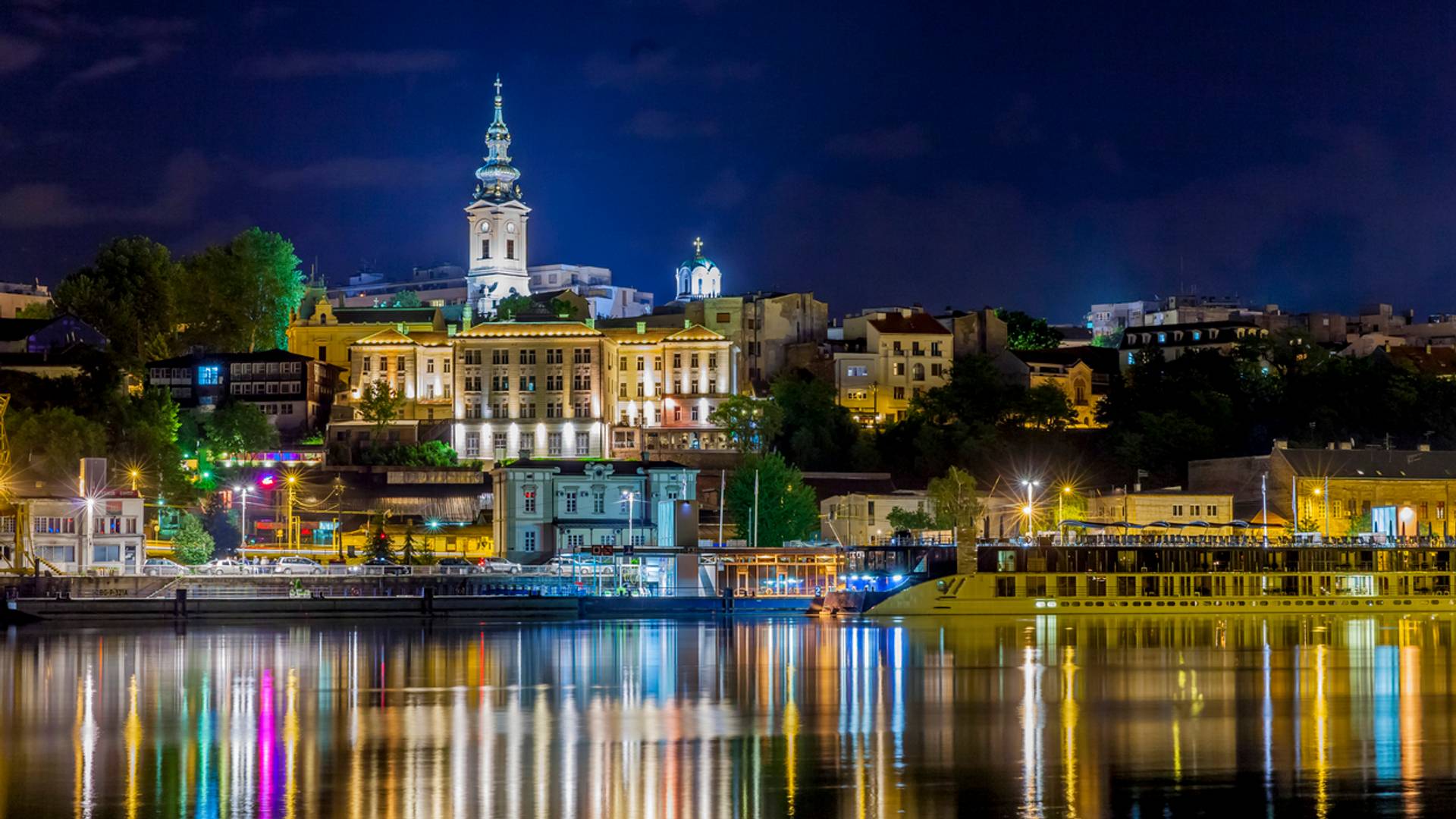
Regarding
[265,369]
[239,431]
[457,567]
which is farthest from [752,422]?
[457,567]

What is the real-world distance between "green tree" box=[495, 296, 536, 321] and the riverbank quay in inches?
1921

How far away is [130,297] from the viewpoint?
115312mm

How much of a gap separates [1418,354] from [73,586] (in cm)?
8813

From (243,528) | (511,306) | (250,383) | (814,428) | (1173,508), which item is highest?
(511,306)

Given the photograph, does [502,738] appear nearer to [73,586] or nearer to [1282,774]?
[1282,774]

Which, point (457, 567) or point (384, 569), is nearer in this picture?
point (384, 569)

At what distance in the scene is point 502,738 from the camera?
3089 cm

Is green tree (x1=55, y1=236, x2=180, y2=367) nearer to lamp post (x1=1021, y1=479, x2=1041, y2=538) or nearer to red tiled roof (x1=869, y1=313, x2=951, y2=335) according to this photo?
red tiled roof (x1=869, y1=313, x2=951, y2=335)

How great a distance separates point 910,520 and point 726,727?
53.3 m

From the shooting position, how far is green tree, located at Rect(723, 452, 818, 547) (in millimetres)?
85750

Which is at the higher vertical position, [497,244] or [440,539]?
[497,244]

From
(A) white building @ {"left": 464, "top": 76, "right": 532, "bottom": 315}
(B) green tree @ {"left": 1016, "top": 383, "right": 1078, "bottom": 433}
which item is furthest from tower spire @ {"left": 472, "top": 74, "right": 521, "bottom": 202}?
(B) green tree @ {"left": 1016, "top": 383, "right": 1078, "bottom": 433}

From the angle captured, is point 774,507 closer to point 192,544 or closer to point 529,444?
point 192,544

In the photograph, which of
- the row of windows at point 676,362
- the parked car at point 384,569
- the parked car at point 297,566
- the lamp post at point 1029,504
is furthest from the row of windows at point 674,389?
the parked car at point 384,569
